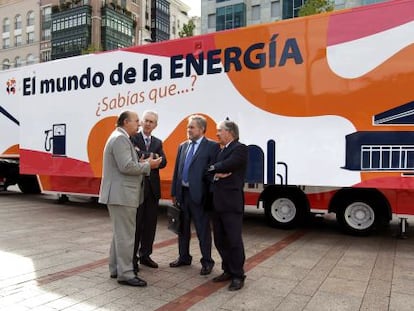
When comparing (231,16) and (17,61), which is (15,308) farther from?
(17,61)

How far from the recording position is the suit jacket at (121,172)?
4395 mm

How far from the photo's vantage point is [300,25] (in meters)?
6.87

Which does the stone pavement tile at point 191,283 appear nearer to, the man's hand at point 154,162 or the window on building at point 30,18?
the man's hand at point 154,162

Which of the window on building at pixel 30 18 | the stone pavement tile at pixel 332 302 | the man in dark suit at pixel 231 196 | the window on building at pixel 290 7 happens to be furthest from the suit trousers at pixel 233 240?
the window on building at pixel 30 18

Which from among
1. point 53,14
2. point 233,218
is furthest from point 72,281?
point 53,14

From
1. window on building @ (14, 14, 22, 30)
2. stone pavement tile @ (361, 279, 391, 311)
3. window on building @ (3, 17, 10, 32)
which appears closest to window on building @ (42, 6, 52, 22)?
window on building @ (14, 14, 22, 30)

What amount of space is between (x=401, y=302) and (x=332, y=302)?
0.69 m

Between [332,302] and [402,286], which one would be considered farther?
[402,286]

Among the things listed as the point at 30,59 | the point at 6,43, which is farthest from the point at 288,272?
the point at 6,43

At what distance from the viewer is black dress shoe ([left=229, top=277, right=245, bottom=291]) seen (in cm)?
444

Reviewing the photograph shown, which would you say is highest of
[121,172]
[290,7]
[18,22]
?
[18,22]

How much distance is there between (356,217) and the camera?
7156 millimetres

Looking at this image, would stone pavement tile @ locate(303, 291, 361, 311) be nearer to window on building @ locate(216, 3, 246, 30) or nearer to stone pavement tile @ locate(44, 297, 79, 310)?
stone pavement tile @ locate(44, 297, 79, 310)

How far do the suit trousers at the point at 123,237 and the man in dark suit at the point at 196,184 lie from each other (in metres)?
0.80
